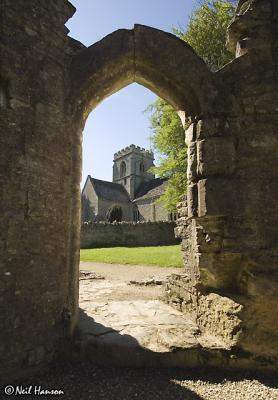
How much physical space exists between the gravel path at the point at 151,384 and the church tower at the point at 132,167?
45310mm

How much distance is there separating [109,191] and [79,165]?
4344cm

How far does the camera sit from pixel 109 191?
156 ft

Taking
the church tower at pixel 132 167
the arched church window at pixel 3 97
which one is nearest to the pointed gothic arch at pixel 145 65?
the arched church window at pixel 3 97

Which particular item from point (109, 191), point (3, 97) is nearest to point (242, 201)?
point (3, 97)

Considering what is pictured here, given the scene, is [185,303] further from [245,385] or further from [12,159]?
[12,159]

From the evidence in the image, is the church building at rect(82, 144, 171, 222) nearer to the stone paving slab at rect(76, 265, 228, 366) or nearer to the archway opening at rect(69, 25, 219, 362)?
the stone paving slab at rect(76, 265, 228, 366)

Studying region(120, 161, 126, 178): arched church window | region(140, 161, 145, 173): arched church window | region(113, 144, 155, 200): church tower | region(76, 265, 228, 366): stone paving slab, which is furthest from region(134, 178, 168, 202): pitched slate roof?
region(76, 265, 228, 366): stone paving slab

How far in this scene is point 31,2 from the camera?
12.4 ft

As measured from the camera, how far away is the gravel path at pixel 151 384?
121 inches

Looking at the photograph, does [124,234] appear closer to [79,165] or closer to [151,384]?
[79,165]

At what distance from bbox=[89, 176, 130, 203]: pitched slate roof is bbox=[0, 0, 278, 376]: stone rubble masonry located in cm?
4107

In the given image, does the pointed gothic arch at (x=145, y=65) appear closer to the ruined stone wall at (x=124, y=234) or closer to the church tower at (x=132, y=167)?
the ruined stone wall at (x=124, y=234)

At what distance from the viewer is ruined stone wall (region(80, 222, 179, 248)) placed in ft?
78.7

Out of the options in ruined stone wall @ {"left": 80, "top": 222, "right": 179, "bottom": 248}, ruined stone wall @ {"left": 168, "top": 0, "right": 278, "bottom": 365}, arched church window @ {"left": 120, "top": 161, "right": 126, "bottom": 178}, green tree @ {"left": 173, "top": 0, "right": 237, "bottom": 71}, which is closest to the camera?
ruined stone wall @ {"left": 168, "top": 0, "right": 278, "bottom": 365}
